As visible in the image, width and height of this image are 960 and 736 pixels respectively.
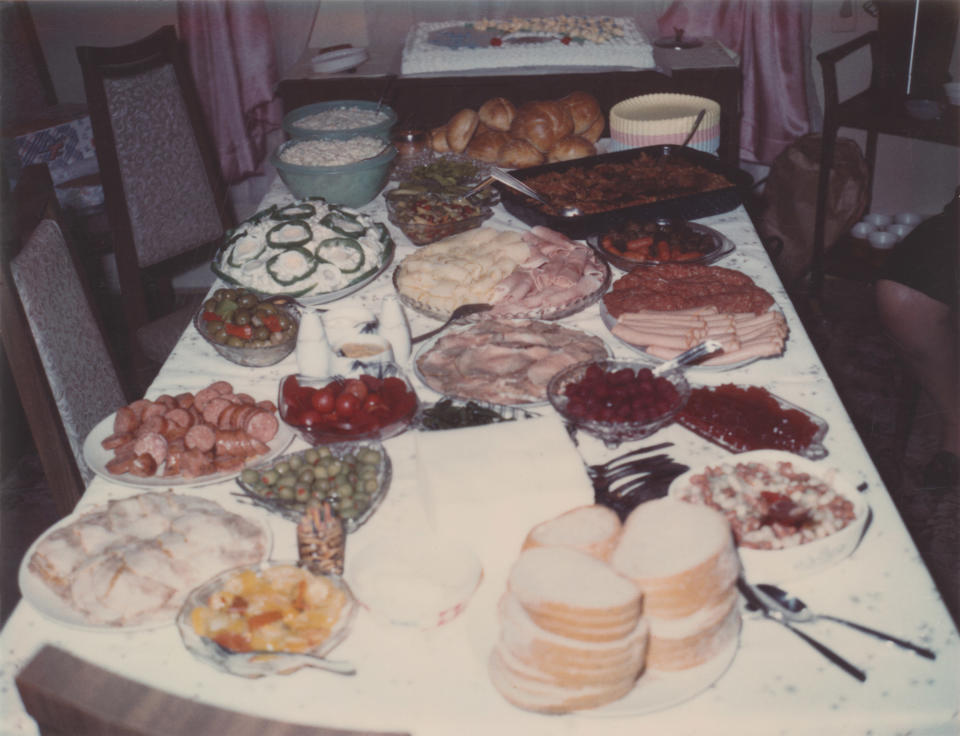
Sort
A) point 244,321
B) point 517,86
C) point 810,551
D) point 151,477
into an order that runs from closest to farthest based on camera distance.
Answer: point 810,551
point 151,477
point 244,321
point 517,86

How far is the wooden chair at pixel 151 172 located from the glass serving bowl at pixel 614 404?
1663 mm

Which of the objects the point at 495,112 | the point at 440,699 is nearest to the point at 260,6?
the point at 495,112

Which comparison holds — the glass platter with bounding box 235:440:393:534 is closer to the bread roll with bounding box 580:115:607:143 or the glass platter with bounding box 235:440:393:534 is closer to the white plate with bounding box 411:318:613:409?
the white plate with bounding box 411:318:613:409

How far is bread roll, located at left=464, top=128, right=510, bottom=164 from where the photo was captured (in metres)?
3.61

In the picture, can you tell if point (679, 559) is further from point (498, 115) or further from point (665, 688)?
point (498, 115)

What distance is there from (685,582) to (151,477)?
114cm

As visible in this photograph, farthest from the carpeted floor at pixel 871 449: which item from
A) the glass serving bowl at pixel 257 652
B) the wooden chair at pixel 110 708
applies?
the wooden chair at pixel 110 708

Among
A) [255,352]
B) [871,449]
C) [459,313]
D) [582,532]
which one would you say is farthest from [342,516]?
[871,449]

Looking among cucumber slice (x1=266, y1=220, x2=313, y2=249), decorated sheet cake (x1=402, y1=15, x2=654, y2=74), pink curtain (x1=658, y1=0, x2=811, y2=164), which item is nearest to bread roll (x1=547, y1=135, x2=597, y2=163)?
decorated sheet cake (x1=402, y1=15, x2=654, y2=74)

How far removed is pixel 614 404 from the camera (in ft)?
6.21

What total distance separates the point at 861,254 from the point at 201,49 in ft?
12.5

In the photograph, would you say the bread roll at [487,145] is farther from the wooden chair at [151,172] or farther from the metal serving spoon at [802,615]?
the metal serving spoon at [802,615]

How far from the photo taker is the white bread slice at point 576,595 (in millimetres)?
1232

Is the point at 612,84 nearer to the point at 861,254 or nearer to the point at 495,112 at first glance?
the point at 495,112
